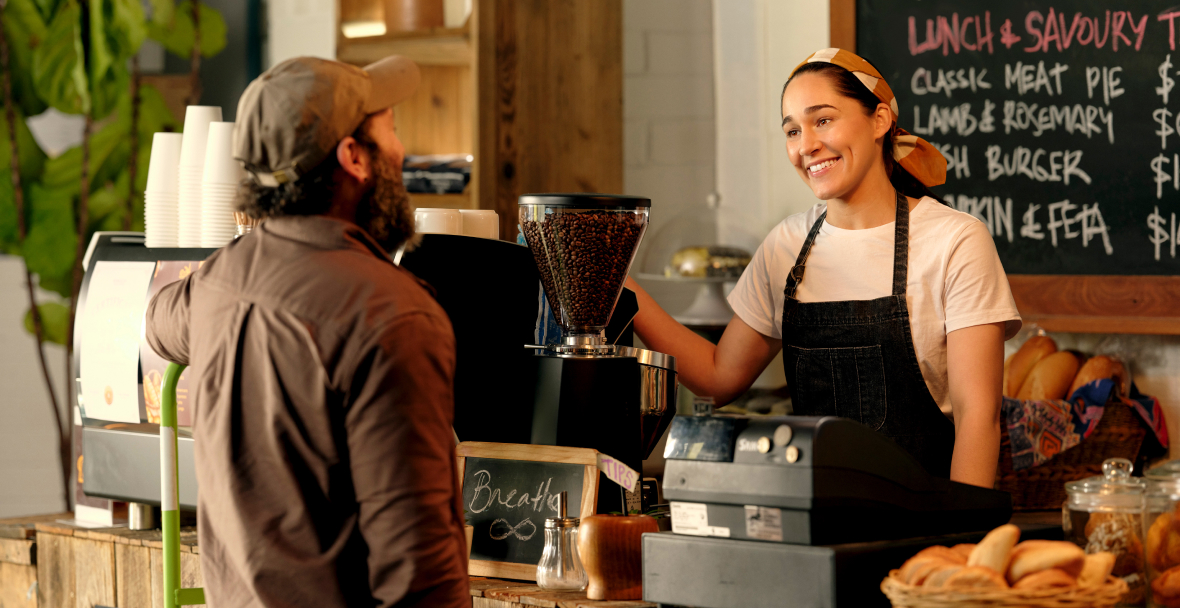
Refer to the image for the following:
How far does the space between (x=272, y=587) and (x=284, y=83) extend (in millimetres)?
453

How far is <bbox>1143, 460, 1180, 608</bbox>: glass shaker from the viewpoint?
1.10m

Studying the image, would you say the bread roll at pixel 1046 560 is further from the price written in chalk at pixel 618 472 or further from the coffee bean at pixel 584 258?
the coffee bean at pixel 584 258

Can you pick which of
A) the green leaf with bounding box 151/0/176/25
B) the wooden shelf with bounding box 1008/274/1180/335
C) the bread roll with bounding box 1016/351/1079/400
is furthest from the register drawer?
the green leaf with bounding box 151/0/176/25

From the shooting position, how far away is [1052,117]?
2535 millimetres

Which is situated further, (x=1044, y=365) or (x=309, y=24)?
(x=309, y=24)

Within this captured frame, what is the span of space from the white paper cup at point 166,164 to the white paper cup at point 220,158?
0.40 ft

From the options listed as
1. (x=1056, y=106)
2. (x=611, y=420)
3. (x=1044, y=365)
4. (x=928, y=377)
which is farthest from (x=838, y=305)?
(x=1056, y=106)

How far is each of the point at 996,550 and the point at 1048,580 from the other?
0.17ft

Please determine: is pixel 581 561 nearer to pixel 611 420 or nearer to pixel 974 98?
pixel 611 420

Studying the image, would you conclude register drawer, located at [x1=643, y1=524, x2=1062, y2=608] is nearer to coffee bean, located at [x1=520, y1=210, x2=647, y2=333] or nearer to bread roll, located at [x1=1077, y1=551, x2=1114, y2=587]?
bread roll, located at [x1=1077, y1=551, x2=1114, y2=587]

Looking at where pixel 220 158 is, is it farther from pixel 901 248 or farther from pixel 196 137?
pixel 901 248

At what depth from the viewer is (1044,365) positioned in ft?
7.66

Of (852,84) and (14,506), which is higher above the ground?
(852,84)

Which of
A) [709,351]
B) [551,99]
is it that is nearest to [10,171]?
[551,99]
